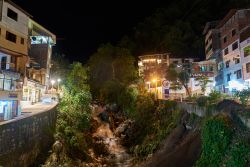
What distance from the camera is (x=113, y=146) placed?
3725 centimetres

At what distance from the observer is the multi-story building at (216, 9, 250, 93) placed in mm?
39750

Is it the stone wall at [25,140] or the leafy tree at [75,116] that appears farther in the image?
the leafy tree at [75,116]

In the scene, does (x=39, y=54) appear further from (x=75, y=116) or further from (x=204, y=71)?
(x=204, y=71)

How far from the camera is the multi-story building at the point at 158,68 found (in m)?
55.7

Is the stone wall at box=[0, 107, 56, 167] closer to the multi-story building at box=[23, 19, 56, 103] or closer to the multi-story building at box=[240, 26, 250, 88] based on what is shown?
the multi-story building at box=[23, 19, 56, 103]

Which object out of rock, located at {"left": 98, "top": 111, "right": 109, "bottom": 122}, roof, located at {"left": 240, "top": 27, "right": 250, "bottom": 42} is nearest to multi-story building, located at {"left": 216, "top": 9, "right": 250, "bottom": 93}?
roof, located at {"left": 240, "top": 27, "right": 250, "bottom": 42}

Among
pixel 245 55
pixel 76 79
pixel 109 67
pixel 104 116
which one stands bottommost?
pixel 104 116

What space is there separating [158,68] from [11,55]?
3644 cm

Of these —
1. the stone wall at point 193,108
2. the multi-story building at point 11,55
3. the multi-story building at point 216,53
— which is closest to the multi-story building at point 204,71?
the multi-story building at point 216,53

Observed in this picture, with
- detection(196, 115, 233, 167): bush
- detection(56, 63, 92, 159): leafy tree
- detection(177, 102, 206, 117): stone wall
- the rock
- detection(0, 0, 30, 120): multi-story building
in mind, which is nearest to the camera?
detection(196, 115, 233, 167): bush

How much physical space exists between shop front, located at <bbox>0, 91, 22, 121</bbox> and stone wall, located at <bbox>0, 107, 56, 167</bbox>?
332 centimetres

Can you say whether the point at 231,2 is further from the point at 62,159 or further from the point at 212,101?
the point at 62,159

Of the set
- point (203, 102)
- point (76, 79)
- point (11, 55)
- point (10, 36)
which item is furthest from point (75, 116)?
point (203, 102)

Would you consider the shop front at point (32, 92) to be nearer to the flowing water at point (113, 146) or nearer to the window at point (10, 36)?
the window at point (10, 36)
